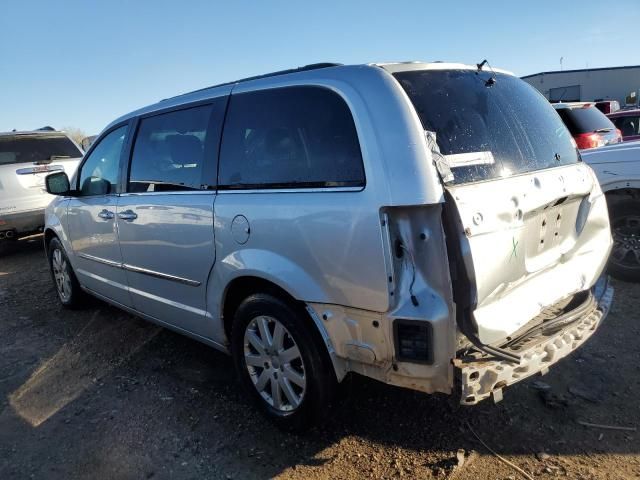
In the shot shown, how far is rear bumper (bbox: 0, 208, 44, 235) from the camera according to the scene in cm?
769

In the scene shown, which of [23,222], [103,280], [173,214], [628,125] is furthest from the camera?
[628,125]

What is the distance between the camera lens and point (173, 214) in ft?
10.5

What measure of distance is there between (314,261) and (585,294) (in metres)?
1.65

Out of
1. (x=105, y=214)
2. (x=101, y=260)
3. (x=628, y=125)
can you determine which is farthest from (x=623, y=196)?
(x=628, y=125)

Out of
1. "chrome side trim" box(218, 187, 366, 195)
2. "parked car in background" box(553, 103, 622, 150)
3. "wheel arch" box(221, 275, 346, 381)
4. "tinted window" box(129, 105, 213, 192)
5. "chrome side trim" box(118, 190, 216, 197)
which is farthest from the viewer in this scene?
"parked car in background" box(553, 103, 622, 150)

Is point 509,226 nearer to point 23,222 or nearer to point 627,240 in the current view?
point 627,240

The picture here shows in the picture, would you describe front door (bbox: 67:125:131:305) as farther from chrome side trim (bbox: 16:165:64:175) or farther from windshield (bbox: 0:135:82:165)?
windshield (bbox: 0:135:82:165)

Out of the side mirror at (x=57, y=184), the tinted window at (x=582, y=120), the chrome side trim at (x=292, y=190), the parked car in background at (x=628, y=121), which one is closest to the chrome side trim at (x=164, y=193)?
the chrome side trim at (x=292, y=190)

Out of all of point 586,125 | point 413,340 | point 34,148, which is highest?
point 34,148

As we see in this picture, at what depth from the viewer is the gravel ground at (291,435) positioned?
2.55 metres

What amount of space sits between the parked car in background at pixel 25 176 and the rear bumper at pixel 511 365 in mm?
7110

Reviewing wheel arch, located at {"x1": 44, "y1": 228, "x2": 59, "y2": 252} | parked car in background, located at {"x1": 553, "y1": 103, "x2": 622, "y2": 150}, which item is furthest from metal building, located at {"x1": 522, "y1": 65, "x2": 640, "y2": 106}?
wheel arch, located at {"x1": 44, "y1": 228, "x2": 59, "y2": 252}

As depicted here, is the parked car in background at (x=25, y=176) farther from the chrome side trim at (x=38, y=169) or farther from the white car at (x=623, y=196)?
the white car at (x=623, y=196)

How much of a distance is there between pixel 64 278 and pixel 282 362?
351 centimetres
